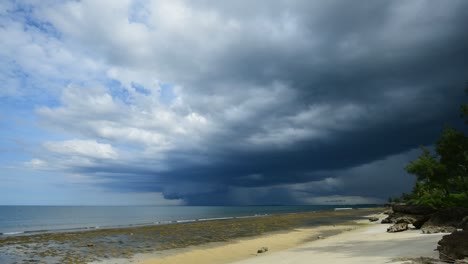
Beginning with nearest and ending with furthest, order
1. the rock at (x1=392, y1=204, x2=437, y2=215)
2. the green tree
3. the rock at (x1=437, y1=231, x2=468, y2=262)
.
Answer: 1. the rock at (x1=437, y1=231, x2=468, y2=262)
2. the rock at (x1=392, y1=204, x2=437, y2=215)
3. the green tree

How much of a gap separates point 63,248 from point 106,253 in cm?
811

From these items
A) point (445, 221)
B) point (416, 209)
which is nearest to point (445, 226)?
point (445, 221)

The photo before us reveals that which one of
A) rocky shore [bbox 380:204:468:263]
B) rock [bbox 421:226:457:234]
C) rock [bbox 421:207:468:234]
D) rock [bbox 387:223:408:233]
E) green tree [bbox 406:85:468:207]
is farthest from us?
green tree [bbox 406:85:468:207]

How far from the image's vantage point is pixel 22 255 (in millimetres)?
31672

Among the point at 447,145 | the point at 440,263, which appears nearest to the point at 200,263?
the point at 440,263

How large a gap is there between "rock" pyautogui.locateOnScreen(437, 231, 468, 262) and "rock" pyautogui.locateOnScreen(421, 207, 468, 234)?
15.7 metres

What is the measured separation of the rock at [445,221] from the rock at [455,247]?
1572cm

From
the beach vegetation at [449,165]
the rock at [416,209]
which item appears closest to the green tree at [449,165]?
the beach vegetation at [449,165]

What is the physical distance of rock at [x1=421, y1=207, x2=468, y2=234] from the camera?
27147 mm

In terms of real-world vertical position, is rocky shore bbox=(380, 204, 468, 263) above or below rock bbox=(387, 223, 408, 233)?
above

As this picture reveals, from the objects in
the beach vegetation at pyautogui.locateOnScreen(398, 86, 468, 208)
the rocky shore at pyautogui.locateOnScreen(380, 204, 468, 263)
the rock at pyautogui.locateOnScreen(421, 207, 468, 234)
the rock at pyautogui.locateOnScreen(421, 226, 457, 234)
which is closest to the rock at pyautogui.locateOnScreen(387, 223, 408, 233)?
the rocky shore at pyautogui.locateOnScreen(380, 204, 468, 263)

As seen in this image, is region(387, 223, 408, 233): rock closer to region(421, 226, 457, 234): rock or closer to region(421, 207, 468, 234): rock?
region(421, 207, 468, 234): rock

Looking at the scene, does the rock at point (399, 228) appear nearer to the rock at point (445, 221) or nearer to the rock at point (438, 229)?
the rock at point (445, 221)

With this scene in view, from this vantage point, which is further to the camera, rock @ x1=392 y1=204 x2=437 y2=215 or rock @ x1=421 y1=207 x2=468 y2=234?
rock @ x1=392 y1=204 x2=437 y2=215
